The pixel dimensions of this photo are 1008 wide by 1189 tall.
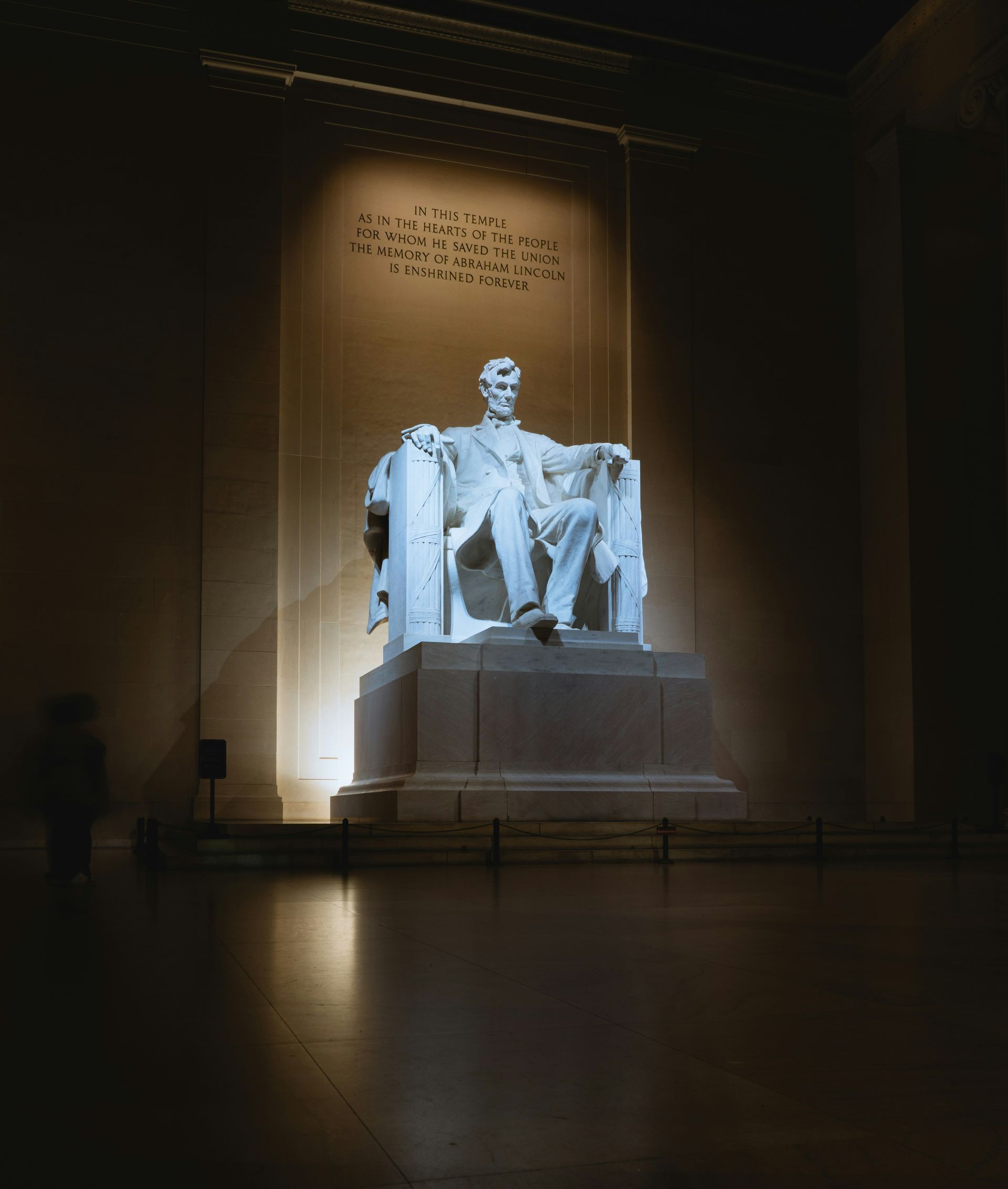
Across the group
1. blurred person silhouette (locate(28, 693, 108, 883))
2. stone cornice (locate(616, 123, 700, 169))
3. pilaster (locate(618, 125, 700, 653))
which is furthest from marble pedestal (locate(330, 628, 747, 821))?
stone cornice (locate(616, 123, 700, 169))

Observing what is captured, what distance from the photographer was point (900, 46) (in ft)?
45.1

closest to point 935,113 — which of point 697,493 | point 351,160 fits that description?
point 697,493

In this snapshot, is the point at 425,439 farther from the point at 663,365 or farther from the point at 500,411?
the point at 663,365

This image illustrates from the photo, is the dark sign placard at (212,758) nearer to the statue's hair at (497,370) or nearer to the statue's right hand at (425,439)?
the statue's right hand at (425,439)

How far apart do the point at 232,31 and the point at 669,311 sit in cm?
531

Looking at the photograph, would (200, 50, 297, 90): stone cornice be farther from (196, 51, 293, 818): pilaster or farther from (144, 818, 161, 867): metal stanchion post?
(144, 818, 161, 867): metal stanchion post

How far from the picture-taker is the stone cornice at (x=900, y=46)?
518 inches

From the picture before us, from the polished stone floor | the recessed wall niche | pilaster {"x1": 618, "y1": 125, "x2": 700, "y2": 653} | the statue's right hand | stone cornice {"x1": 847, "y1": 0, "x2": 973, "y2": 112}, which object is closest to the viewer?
the polished stone floor

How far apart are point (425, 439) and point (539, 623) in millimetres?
1740

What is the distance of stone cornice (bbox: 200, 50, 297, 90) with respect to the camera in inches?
477

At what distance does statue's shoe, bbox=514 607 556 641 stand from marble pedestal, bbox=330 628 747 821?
0.19ft

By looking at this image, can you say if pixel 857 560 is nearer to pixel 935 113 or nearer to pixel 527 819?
pixel 935 113

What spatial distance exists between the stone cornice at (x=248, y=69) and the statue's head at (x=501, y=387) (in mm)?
4332

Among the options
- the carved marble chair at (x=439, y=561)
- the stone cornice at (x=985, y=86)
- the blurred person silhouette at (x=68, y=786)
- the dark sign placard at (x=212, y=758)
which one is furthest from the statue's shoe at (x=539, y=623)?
the stone cornice at (x=985, y=86)
